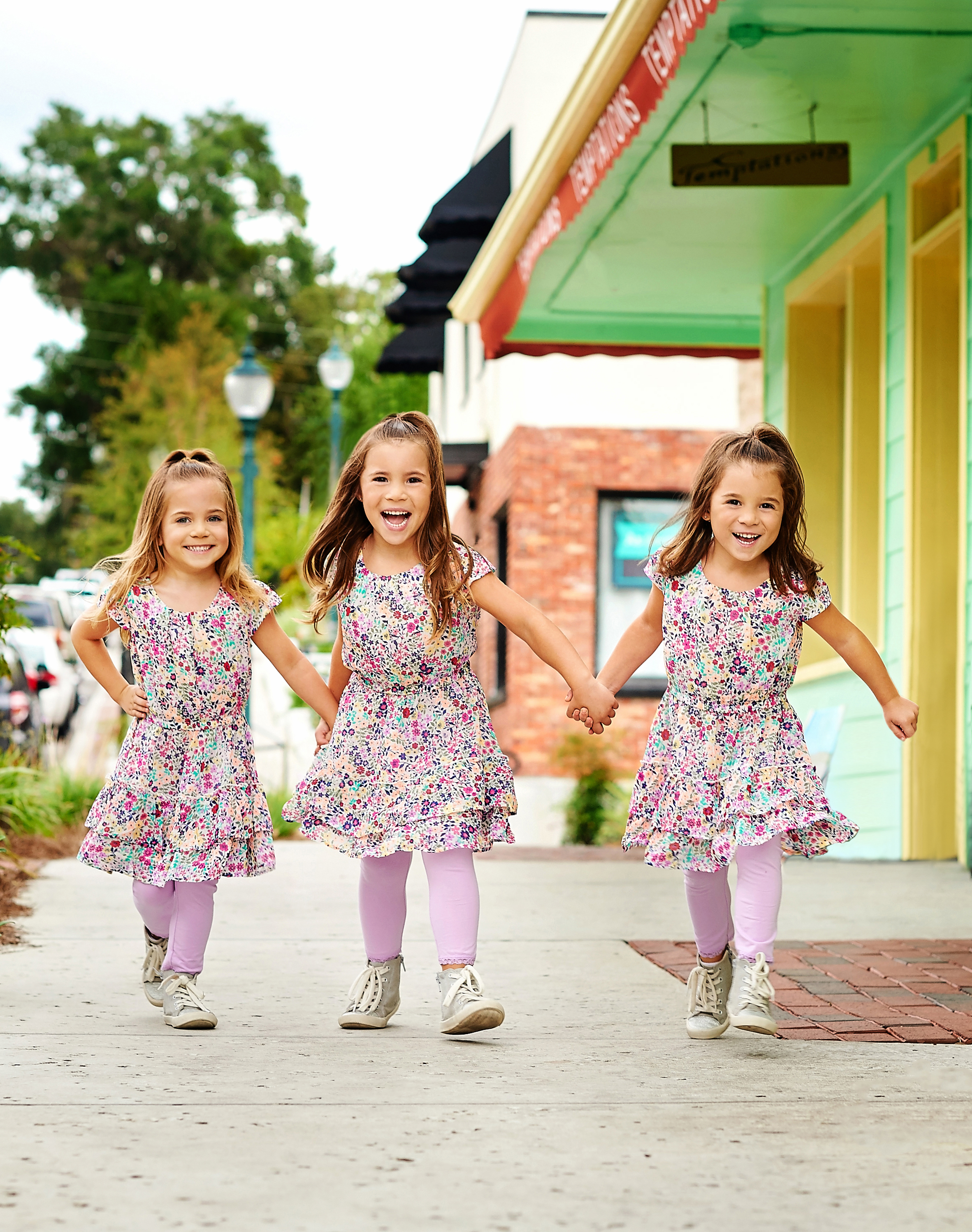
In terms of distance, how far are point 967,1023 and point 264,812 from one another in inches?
75.6

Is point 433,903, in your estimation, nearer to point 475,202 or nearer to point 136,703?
point 136,703

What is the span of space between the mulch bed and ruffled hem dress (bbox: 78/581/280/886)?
1.57 meters

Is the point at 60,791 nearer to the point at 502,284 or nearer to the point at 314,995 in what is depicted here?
the point at 502,284

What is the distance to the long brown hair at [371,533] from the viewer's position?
452 cm

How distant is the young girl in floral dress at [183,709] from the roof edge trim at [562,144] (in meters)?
3.23

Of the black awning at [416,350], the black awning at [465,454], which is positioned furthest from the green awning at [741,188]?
the black awning at [416,350]

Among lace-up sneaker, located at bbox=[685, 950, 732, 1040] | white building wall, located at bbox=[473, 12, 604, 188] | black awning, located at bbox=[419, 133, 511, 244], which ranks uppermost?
white building wall, located at bbox=[473, 12, 604, 188]

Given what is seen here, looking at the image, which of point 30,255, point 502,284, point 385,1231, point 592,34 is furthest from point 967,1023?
point 30,255

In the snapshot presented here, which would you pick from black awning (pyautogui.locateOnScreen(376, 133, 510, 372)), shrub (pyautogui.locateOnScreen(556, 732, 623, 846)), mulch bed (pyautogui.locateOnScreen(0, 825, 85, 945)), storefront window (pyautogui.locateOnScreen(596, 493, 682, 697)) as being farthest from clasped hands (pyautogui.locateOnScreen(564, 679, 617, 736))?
black awning (pyautogui.locateOnScreen(376, 133, 510, 372))

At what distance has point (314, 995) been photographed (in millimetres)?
5004

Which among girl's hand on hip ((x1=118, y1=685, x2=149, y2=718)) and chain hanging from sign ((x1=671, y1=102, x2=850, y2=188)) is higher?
chain hanging from sign ((x1=671, y1=102, x2=850, y2=188))

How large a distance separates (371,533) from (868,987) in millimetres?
1948

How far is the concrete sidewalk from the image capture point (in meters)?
2.76

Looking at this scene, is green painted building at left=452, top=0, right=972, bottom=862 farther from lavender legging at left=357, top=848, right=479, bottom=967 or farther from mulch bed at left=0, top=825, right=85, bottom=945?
mulch bed at left=0, top=825, right=85, bottom=945
